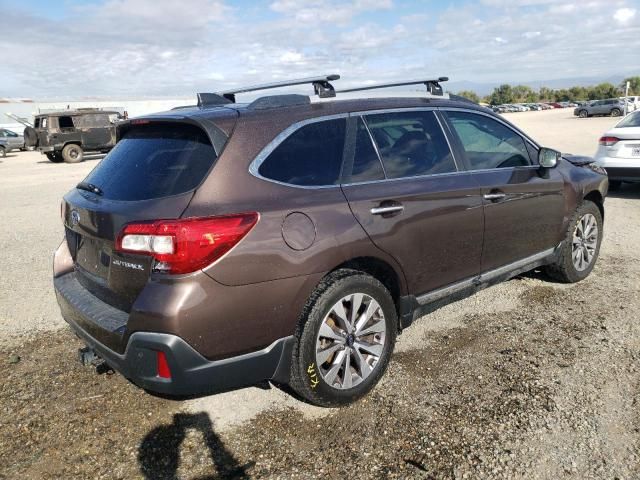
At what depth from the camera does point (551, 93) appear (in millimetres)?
95125

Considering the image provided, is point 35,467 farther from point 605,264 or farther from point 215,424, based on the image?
point 605,264


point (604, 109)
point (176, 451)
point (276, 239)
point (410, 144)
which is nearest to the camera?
point (276, 239)

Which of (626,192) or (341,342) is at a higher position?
(341,342)

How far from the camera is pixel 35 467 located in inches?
105

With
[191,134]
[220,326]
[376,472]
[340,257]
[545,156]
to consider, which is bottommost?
[376,472]

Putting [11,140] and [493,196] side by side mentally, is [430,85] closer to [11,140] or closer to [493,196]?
[493,196]

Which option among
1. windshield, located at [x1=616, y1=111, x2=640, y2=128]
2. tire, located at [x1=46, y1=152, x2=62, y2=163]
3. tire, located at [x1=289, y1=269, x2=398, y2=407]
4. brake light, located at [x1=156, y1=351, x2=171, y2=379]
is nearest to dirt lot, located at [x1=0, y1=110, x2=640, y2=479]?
tire, located at [x1=289, y1=269, x2=398, y2=407]

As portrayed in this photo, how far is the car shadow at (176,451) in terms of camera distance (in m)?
2.59

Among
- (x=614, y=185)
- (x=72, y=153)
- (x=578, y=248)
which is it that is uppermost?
(x=72, y=153)

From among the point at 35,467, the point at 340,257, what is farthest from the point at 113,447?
the point at 340,257

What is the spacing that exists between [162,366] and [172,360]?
0.08m

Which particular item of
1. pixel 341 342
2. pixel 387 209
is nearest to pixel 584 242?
pixel 387 209

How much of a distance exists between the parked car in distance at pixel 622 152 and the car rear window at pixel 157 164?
7.87 metres

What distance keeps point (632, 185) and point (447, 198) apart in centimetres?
854
